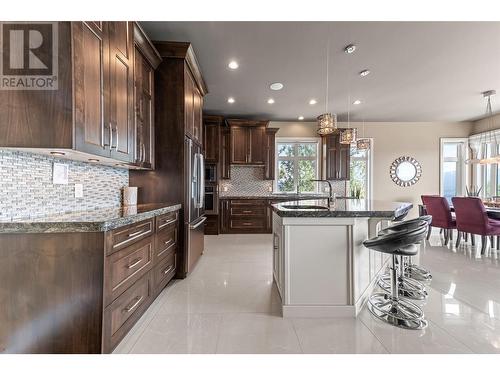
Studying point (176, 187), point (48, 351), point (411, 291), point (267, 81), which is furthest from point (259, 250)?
point (48, 351)

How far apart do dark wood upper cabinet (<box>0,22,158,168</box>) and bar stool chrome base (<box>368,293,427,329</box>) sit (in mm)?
2630

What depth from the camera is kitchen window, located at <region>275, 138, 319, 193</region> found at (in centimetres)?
662

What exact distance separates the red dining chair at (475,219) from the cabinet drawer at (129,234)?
4842mm

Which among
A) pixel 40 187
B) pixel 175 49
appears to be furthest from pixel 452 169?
pixel 40 187

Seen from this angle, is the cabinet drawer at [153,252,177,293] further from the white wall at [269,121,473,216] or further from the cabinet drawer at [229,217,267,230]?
the white wall at [269,121,473,216]

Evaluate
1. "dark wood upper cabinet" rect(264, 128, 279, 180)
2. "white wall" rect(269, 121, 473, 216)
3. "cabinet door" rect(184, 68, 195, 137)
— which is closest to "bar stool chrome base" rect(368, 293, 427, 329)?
"cabinet door" rect(184, 68, 195, 137)

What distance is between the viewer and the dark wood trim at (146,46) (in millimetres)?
2382

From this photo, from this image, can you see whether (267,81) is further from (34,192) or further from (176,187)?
(34,192)

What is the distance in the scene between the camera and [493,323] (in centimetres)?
203

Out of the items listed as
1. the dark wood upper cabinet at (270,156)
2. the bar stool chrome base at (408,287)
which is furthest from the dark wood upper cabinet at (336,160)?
the bar stool chrome base at (408,287)

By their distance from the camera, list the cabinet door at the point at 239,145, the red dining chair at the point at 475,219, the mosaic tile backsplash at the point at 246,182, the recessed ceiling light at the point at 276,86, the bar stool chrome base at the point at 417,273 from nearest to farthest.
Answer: the bar stool chrome base at the point at 417,273
the red dining chair at the point at 475,219
the recessed ceiling light at the point at 276,86
the cabinet door at the point at 239,145
the mosaic tile backsplash at the point at 246,182

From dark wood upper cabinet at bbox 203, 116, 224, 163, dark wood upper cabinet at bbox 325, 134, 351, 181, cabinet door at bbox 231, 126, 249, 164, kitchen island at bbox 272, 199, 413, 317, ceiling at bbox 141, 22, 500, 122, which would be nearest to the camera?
kitchen island at bbox 272, 199, 413, 317

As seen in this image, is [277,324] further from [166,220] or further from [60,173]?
[60,173]

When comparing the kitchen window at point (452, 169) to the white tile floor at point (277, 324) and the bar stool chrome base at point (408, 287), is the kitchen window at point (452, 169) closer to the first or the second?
the white tile floor at point (277, 324)
